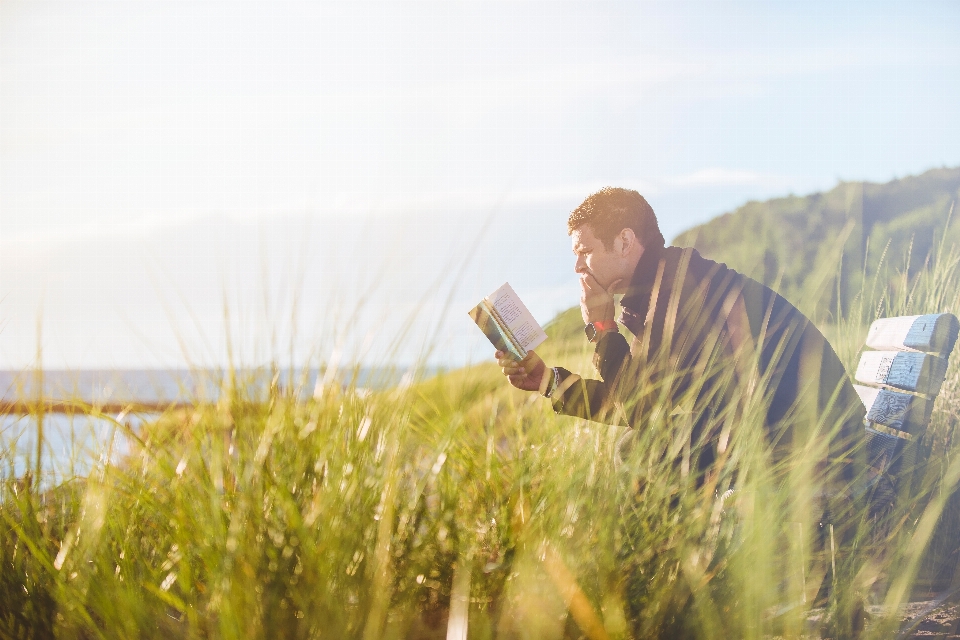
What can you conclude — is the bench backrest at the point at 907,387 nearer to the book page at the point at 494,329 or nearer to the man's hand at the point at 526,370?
the man's hand at the point at 526,370

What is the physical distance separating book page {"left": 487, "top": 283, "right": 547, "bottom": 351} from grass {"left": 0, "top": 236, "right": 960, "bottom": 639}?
1.39 ft

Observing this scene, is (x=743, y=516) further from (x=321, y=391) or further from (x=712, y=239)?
(x=712, y=239)

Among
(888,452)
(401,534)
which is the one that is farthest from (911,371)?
(401,534)

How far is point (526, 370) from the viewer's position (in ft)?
8.68

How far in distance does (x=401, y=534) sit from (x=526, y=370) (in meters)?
1.07

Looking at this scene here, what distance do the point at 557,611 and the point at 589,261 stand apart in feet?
5.39

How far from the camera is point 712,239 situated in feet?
84.6

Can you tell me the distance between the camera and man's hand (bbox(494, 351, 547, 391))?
2625 millimetres

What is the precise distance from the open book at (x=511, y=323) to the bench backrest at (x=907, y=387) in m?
1.41

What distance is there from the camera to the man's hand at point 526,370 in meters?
2.62

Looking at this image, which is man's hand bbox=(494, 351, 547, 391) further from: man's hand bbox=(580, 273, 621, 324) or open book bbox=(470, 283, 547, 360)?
man's hand bbox=(580, 273, 621, 324)

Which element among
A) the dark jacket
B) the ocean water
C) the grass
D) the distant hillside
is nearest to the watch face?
the dark jacket

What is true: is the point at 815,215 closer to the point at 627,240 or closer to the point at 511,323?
the point at 627,240

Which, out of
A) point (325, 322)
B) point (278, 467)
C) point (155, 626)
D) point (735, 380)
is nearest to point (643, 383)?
point (735, 380)
